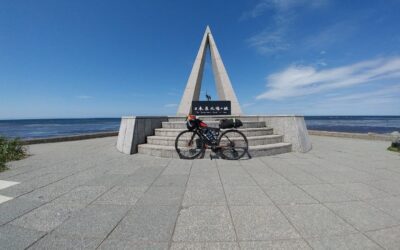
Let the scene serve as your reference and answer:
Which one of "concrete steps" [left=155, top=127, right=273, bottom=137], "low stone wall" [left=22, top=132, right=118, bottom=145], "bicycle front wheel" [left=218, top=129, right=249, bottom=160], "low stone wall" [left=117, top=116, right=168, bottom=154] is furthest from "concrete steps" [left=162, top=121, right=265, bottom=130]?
"low stone wall" [left=22, top=132, right=118, bottom=145]

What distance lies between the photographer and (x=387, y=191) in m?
3.60

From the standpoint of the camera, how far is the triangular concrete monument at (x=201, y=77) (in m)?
14.9

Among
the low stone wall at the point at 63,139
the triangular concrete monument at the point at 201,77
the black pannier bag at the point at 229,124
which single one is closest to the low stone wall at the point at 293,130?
the black pannier bag at the point at 229,124

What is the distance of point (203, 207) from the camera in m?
3.00

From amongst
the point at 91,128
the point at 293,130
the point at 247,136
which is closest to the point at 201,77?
the point at 247,136

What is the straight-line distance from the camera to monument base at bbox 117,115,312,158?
22.0 feet

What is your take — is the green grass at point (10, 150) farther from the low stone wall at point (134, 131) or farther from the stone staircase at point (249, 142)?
the stone staircase at point (249, 142)

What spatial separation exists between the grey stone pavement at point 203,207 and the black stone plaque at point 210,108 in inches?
270

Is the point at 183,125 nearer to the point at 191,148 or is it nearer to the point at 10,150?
the point at 191,148

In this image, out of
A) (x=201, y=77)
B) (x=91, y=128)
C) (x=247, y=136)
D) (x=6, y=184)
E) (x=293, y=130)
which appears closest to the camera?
(x=6, y=184)

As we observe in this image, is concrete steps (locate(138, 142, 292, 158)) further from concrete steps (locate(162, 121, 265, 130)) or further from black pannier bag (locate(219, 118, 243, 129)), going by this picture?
concrete steps (locate(162, 121, 265, 130))

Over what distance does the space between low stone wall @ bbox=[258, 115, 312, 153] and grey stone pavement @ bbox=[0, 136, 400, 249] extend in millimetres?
1837

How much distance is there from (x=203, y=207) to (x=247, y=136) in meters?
4.93

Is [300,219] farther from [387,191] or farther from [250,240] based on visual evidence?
[387,191]
